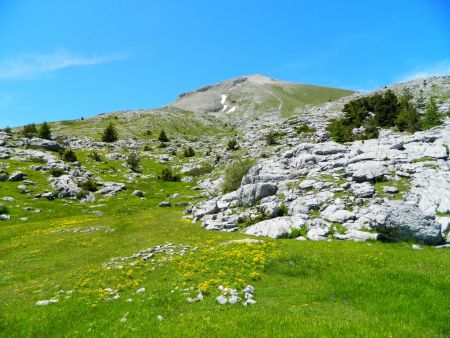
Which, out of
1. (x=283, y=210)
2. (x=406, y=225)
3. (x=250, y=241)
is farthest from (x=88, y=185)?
(x=406, y=225)

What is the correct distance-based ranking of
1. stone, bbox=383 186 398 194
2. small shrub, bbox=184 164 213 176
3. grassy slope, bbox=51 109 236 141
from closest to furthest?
stone, bbox=383 186 398 194
small shrub, bbox=184 164 213 176
grassy slope, bbox=51 109 236 141

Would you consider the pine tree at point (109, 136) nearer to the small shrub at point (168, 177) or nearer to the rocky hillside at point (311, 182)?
the rocky hillside at point (311, 182)

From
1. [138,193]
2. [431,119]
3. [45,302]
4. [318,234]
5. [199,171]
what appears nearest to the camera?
[45,302]

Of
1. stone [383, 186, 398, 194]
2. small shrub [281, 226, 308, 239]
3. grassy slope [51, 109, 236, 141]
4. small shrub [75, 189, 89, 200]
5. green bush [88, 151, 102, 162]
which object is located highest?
grassy slope [51, 109, 236, 141]

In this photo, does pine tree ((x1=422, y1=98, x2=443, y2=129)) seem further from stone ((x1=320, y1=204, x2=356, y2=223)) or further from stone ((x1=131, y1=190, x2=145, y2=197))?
stone ((x1=131, y1=190, x2=145, y2=197))

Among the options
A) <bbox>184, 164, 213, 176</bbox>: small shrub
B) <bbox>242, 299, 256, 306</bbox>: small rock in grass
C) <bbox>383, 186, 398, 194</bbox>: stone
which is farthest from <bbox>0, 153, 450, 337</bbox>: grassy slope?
<bbox>184, 164, 213, 176</bbox>: small shrub

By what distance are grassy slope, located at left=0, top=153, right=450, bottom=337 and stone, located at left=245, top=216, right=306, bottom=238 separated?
251 cm

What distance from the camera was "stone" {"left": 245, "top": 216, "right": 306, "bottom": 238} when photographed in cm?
3118

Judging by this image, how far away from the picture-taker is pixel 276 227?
31938mm

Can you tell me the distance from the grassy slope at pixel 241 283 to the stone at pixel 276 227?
251 centimetres

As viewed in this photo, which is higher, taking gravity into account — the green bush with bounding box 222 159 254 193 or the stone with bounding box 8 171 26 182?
the stone with bounding box 8 171 26 182

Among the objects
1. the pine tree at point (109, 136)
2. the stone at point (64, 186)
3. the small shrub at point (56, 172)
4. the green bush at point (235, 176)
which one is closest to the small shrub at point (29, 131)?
the pine tree at point (109, 136)

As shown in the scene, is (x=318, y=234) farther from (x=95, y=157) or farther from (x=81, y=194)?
(x=95, y=157)

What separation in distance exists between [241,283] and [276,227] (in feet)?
49.9
